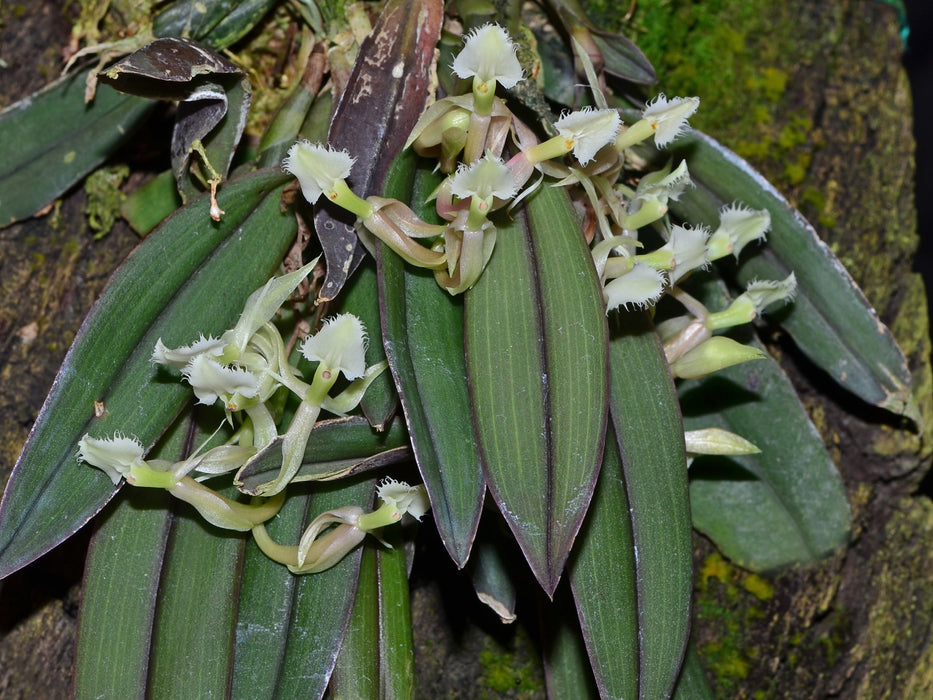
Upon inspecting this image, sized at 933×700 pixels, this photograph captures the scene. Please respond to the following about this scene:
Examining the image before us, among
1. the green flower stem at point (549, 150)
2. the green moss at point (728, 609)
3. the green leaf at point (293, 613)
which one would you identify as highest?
the green flower stem at point (549, 150)

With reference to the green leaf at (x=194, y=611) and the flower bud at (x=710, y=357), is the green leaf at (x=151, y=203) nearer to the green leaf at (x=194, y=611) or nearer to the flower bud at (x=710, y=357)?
→ the green leaf at (x=194, y=611)

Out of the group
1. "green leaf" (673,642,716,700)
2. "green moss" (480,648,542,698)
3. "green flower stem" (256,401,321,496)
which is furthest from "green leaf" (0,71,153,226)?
"green leaf" (673,642,716,700)

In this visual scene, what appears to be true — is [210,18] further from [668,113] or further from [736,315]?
[736,315]

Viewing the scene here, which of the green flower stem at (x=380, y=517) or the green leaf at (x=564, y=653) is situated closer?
the green flower stem at (x=380, y=517)

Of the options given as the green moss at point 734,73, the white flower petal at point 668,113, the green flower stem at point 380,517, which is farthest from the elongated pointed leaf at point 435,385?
the green moss at point 734,73

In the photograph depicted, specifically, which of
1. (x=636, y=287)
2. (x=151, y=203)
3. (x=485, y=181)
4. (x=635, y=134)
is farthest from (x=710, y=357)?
(x=151, y=203)

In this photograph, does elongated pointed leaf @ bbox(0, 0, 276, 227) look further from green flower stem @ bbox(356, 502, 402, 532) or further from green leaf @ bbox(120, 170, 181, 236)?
green flower stem @ bbox(356, 502, 402, 532)
